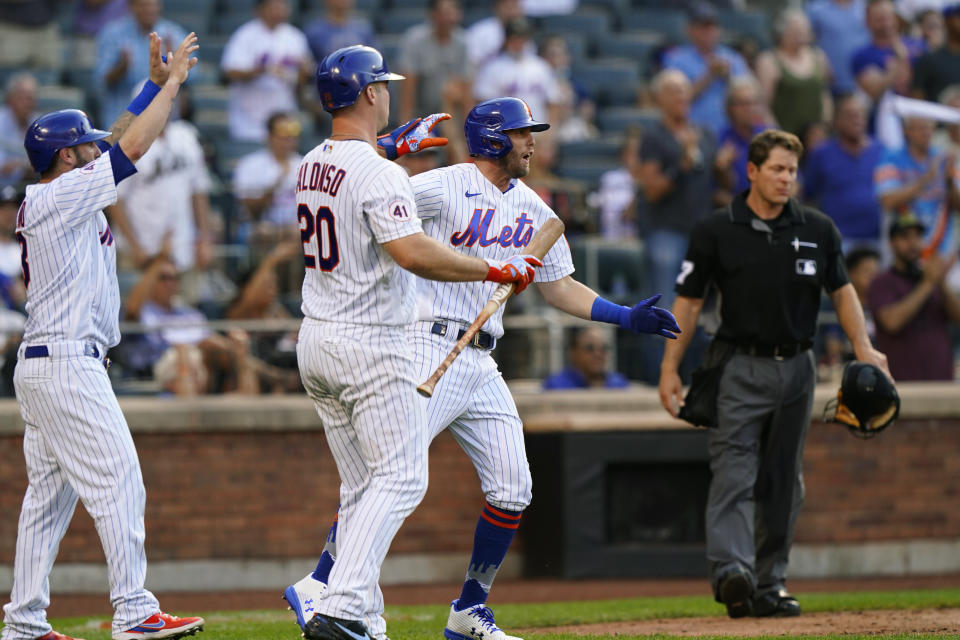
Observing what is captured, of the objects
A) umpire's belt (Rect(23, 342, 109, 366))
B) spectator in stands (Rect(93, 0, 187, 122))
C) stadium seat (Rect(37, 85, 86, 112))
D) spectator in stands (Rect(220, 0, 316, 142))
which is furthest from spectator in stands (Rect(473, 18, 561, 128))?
umpire's belt (Rect(23, 342, 109, 366))

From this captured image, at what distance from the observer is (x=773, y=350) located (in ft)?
24.1

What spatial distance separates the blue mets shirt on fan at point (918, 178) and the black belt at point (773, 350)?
4.52 meters

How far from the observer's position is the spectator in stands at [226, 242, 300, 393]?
31.8ft

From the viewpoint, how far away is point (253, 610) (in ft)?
28.1

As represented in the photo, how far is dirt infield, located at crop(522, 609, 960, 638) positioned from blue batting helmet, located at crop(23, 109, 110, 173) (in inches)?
120

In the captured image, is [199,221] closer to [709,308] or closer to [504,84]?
[504,84]

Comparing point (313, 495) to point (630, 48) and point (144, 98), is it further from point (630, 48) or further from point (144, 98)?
point (630, 48)

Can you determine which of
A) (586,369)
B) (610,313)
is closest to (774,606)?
(610,313)

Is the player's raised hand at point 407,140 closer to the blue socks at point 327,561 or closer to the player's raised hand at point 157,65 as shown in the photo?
the player's raised hand at point 157,65

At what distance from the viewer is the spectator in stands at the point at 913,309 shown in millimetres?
10141

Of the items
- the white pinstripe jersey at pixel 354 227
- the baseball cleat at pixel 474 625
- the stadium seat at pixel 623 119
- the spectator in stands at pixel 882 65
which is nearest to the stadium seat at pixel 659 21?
the stadium seat at pixel 623 119

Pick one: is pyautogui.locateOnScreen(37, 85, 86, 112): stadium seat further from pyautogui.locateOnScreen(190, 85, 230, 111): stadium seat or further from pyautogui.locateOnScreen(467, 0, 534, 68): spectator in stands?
pyautogui.locateOnScreen(467, 0, 534, 68): spectator in stands

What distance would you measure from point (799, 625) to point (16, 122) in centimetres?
773

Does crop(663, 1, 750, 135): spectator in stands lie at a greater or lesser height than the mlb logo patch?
greater
